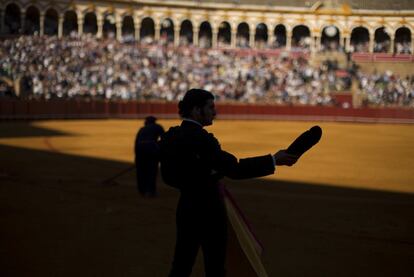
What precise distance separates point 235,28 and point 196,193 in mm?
40746

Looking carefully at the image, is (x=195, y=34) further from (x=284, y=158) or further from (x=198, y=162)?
(x=284, y=158)

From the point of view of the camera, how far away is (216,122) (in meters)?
27.4

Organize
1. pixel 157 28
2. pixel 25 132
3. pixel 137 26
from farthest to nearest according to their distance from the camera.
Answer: pixel 157 28, pixel 137 26, pixel 25 132

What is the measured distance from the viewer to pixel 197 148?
2.77m

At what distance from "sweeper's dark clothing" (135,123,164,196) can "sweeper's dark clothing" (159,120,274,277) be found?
4.57 metres

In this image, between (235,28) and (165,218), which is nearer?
(165,218)

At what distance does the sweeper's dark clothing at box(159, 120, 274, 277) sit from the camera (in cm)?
279

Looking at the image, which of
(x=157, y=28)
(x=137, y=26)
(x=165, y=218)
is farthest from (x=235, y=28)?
(x=165, y=218)

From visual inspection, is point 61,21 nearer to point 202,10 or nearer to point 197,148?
point 202,10

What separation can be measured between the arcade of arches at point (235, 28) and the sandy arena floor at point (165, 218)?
28177mm

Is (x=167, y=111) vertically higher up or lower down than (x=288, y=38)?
lower down

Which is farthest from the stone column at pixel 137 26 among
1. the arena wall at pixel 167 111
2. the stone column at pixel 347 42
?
the stone column at pixel 347 42

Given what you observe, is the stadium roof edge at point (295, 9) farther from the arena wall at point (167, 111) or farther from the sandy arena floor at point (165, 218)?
the sandy arena floor at point (165, 218)

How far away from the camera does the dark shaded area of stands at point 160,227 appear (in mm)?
4668
